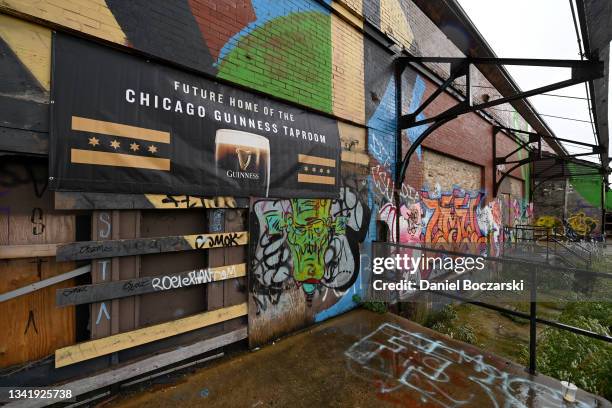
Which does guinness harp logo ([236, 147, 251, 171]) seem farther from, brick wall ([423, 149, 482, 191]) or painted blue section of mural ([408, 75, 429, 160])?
brick wall ([423, 149, 482, 191])

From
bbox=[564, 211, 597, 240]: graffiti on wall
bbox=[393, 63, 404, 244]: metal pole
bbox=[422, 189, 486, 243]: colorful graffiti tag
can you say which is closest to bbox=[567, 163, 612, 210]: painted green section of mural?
bbox=[564, 211, 597, 240]: graffiti on wall

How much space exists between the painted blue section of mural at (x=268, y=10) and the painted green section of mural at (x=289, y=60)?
48mm

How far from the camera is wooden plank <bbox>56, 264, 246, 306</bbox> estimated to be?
210 cm

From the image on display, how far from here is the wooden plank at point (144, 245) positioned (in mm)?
2117

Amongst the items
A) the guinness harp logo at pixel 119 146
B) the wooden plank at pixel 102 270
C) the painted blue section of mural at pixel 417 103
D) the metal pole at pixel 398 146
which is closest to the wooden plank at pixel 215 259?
the guinness harp logo at pixel 119 146

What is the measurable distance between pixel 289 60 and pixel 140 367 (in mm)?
3955

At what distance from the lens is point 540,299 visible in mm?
7484

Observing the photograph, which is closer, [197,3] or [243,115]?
[197,3]

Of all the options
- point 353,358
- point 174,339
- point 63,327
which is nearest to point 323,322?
point 353,358

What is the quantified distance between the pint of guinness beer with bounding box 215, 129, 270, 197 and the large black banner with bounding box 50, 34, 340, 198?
0.01 meters

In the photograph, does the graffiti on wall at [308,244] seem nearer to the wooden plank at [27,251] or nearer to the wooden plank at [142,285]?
the wooden plank at [142,285]

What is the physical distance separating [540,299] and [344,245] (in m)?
7.24

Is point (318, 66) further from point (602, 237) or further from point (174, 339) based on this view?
point (602, 237)

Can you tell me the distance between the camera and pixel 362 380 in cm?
262
